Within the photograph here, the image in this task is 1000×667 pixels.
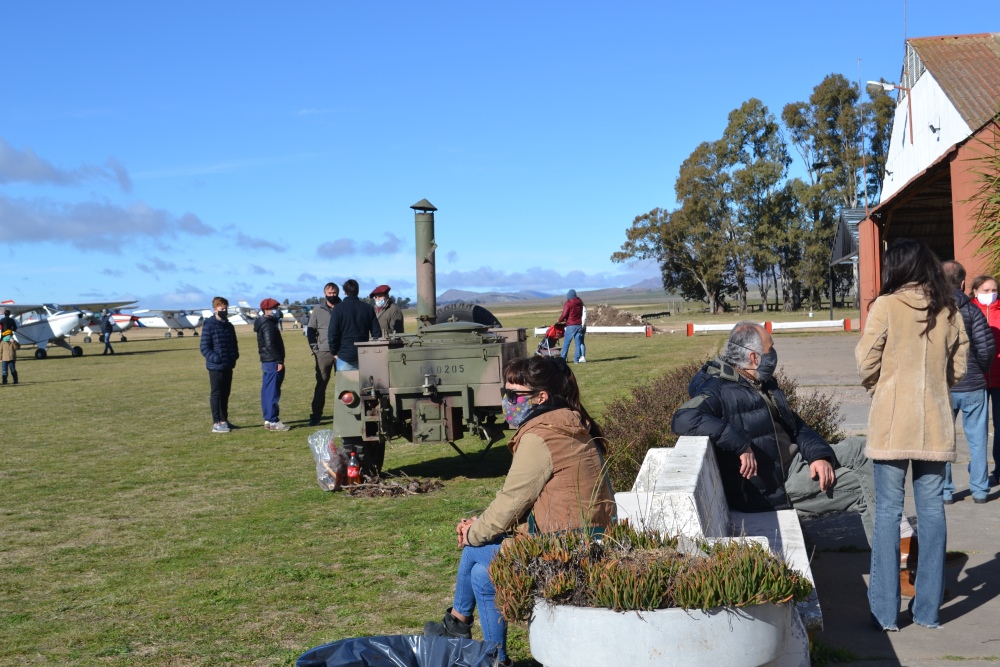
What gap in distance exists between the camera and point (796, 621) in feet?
12.5

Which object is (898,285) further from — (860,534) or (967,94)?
(967,94)

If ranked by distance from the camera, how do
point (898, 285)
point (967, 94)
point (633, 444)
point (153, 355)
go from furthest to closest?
point (153, 355) < point (967, 94) < point (633, 444) < point (898, 285)

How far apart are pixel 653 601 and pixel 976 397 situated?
5637 millimetres

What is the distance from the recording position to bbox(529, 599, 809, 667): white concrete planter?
312cm

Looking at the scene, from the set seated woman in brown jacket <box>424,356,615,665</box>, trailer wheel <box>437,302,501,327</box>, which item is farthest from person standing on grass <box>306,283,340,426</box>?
seated woman in brown jacket <box>424,356,615,665</box>

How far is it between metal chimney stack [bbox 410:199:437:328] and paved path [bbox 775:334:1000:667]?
16.6 feet

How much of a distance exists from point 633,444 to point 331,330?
4.69 m

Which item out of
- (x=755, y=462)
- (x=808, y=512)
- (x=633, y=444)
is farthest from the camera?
(x=633, y=444)

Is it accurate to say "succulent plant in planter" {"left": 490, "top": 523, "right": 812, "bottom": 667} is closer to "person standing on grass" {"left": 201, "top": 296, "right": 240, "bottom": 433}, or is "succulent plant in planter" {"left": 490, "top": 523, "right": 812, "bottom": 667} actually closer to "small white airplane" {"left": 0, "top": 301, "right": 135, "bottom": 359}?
"person standing on grass" {"left": 201, "top": 296, "right": 240, "bottom": 433}

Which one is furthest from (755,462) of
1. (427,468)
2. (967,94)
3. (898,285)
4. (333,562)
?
(967,94)

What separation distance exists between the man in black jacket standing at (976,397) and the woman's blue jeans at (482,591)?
14.6 ft

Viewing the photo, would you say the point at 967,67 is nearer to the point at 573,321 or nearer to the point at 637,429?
the point at 573,321

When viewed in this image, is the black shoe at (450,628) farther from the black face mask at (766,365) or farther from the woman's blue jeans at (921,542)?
the black face mask at (766,365)

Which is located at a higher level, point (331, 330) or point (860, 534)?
point (331, 330)
